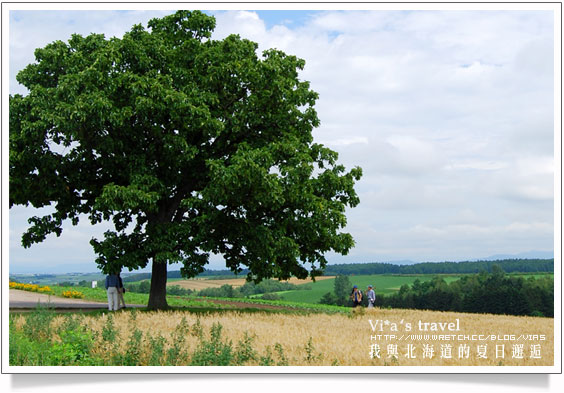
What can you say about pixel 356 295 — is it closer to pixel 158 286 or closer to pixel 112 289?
pixel 158 286

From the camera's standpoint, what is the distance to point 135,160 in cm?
2294

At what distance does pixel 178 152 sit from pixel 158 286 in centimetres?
641

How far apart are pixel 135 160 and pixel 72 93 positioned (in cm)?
371

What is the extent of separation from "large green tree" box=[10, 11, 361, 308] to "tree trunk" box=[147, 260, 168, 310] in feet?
0.19

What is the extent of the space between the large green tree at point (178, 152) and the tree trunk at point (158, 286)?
6 cm

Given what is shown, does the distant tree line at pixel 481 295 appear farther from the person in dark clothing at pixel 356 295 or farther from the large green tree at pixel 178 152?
the large green tree at pixel 178 152

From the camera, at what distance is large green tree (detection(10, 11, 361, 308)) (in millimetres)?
21172

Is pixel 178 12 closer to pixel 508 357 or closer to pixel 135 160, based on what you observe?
pixel 135 160

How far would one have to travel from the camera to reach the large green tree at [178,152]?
69.5 ft

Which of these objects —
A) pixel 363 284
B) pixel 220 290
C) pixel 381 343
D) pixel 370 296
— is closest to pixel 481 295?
pixel 370 296

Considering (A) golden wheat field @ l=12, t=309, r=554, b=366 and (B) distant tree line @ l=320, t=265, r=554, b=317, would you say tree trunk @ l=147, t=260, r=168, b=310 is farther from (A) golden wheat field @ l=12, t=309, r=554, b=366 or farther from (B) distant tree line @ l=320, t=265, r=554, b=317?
(B) distant tree line @ l=320, t=265, r=554, b=317

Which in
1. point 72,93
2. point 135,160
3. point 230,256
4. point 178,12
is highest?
point 178,12

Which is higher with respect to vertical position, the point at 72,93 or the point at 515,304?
the point at 72,93
